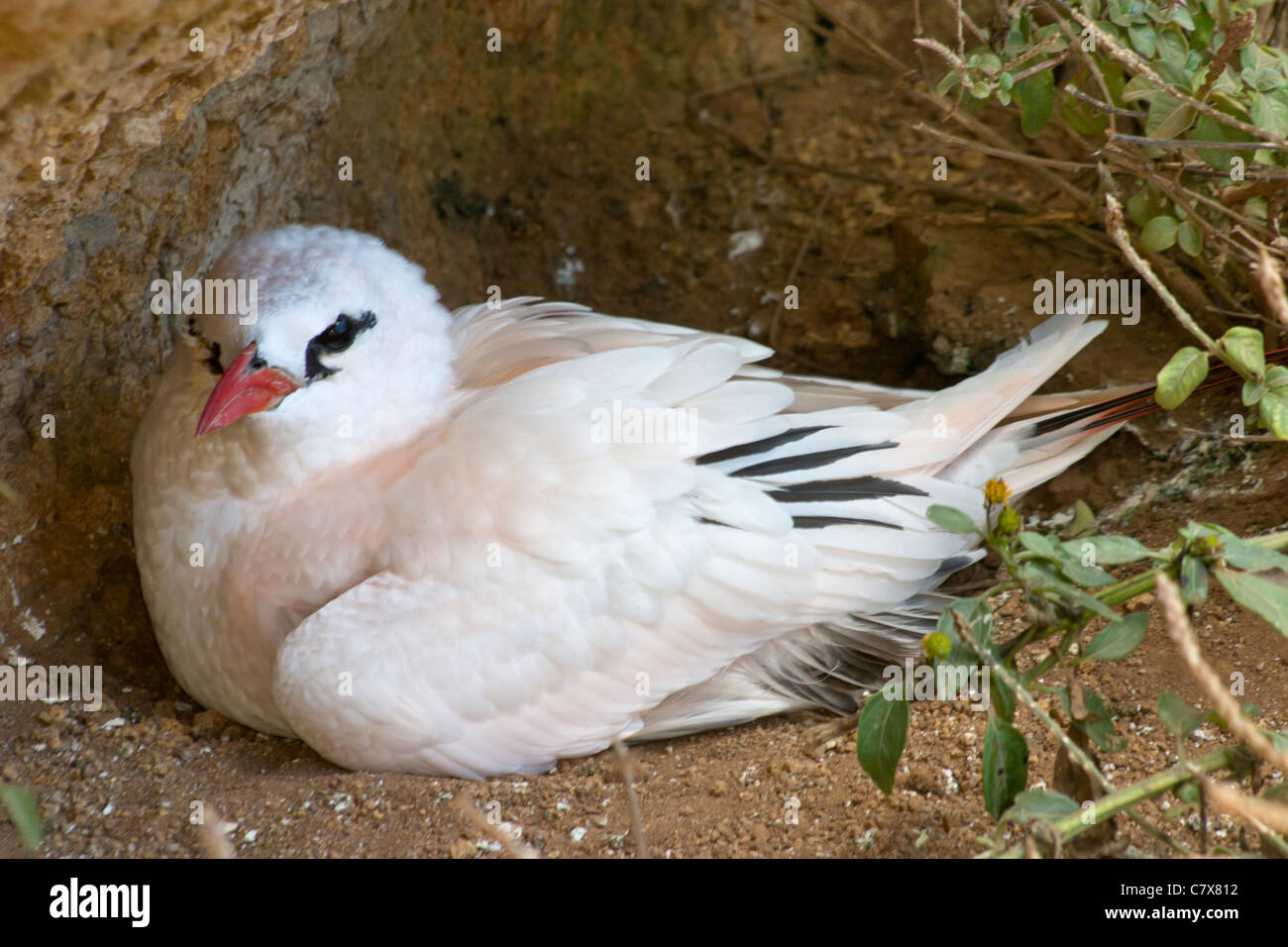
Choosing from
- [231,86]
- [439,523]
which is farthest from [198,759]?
[231,86]

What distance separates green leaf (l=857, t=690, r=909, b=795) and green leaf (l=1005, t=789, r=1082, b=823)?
26 centimetres

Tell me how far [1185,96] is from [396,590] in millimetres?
2267

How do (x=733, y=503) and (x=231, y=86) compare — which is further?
(x=231, y=86)

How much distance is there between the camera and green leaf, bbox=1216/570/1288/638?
85.9 inches

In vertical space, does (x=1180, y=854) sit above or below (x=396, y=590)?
below

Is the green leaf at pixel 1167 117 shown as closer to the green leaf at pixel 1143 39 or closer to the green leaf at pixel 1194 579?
the green leaf at pixel 1143 39

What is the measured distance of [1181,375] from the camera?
2711 millimetres

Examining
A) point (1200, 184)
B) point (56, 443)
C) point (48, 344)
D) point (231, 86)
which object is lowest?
point (56, 443)

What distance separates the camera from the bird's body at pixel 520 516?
2.92 metres

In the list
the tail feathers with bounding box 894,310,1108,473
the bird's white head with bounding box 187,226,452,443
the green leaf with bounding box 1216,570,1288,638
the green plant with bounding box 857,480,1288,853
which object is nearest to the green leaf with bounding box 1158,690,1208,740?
the green plant with bounding box 857,480,1288,853

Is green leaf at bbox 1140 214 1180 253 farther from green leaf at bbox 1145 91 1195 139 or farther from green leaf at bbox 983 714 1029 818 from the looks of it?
green leaf at bbox 983 714 1029 818

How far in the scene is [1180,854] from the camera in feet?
7.50

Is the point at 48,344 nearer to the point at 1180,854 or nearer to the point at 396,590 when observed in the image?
the point at 396,590

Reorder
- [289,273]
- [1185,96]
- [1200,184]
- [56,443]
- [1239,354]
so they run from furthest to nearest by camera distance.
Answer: [56,443]
[1200,184]
[289,273]
[1185,96]
[1239,354]
